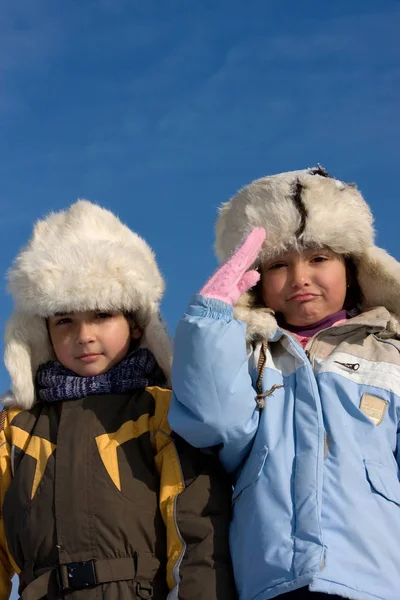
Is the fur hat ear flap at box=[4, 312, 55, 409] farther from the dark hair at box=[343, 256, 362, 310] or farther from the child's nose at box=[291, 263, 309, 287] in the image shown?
the dark hair at box=[343, 256, 362, 310]

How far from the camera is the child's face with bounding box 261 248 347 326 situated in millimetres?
3740

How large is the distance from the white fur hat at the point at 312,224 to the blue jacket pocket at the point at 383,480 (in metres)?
0.86

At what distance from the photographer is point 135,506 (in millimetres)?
3346

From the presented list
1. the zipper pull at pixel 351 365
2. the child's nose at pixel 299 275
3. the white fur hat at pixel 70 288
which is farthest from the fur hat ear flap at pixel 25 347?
the zipper pull at pixel 351 365

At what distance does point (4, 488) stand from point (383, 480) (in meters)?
1.68

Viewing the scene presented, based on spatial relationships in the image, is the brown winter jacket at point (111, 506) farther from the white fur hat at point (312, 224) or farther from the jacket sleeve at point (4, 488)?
the white fur hat at point (312, 224)

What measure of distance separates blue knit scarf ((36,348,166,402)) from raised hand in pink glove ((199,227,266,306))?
617mm

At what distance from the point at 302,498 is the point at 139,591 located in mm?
743

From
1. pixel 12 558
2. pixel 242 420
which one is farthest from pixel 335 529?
pixel 12 558

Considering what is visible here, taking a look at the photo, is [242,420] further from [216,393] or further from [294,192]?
[294,192]

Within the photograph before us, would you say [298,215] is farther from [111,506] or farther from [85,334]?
[111,506]

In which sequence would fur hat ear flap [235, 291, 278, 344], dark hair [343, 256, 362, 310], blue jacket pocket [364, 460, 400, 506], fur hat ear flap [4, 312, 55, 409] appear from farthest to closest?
dark hair [343, 256, 362, 310] < fur hat ear flap [4, 312, 55, 409] < fur hat ear flap [235, 291, 278, 344] < blue jacket pocket [364, 460, 400, 506]

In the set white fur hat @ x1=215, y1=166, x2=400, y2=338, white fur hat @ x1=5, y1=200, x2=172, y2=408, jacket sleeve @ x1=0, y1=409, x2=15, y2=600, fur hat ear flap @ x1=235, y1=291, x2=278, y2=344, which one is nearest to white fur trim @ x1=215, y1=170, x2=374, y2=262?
white fur hat @ x1=215, y1=166, x2=400, y2=338

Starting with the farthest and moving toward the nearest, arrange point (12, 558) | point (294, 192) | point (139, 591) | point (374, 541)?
point (294, 192) < point (12, 558) < point (139, 591) < point (374, 541)
